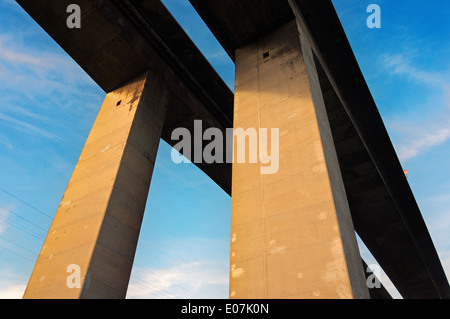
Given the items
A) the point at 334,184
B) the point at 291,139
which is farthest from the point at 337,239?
the point at 291,139

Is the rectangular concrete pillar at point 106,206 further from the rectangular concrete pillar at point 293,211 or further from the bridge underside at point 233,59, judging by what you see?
the rectangular concrete pillar at point 293,211

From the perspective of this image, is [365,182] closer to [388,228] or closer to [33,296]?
[388,228]

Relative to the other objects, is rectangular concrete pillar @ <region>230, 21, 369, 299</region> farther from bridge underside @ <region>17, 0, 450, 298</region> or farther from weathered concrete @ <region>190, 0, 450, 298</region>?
bridge underside @ <region>17, 0, 450, 298</region>

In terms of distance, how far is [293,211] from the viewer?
5238 mm

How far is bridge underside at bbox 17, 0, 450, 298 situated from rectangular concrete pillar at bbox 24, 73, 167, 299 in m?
1.09

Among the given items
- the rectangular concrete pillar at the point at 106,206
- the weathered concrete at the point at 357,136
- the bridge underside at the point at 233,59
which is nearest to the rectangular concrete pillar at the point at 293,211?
the weathered concrete at the point at 357,136

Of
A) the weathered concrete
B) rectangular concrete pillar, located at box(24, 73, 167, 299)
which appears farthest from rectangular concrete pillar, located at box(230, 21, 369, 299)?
rectangular concrete pillar, located at box(24, 73, 167, 299)

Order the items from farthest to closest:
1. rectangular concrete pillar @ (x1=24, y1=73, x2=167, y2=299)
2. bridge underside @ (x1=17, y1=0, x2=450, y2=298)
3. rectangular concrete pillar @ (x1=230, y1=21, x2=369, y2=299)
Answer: bridge underside @ (x1=17, y1=0, x2=450, y2=298)
rectangular concrete pillar @ (x1=24, y1=73, x2=167, y2=299)
rectangular concrete pillar @ (x1=230, y1=21, x2=369, y2=299)

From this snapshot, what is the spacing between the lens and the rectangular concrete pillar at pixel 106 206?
257 inches

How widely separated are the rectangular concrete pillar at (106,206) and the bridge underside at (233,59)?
1.09 meters

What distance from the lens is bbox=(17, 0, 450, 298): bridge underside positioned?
896 centimetres

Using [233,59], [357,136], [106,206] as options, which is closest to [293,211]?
[106,206]

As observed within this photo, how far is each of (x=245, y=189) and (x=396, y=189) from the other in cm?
1247
